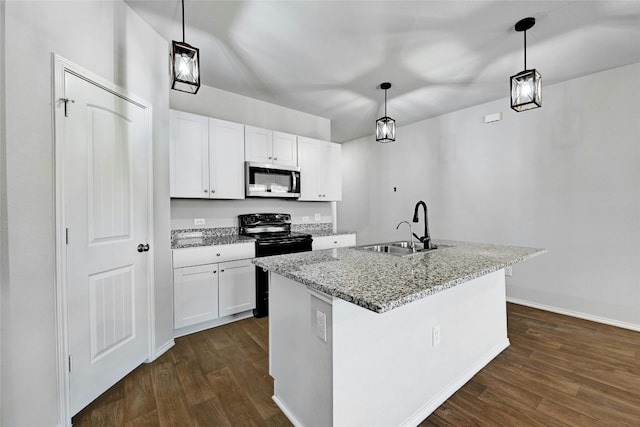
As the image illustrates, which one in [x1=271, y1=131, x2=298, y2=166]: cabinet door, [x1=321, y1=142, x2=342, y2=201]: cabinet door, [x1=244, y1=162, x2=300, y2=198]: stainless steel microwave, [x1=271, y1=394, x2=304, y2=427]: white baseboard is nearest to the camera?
[x1=271, y1=394, x2=304, y2=427]: white baseboard

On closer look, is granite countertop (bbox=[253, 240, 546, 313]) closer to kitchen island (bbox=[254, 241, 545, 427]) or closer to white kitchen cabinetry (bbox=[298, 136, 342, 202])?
kitchen island (bbox=[254, 241, 545, 427])

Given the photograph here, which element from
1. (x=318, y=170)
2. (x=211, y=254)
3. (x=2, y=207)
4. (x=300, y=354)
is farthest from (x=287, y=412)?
(x=318, y=170)

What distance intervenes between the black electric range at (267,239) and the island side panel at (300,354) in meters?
1.34

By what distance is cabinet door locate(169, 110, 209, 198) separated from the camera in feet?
9.02

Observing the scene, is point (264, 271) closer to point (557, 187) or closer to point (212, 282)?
point (212, 282)

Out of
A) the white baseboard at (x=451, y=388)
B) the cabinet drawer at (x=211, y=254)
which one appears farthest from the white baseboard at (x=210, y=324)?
the white baseboard at (x=451, y=388)

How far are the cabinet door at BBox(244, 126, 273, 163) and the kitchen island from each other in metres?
1.87

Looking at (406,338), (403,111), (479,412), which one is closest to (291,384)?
(406,338)

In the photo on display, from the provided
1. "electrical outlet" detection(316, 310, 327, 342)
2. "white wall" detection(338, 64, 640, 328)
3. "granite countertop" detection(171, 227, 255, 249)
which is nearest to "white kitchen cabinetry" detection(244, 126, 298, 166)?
"granite countertop" detection(171, 227, 255, 249)

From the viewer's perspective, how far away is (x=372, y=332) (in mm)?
1336

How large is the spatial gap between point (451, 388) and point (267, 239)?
2.12 m

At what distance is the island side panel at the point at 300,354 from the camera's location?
126 cm

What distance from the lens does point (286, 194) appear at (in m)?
3.56

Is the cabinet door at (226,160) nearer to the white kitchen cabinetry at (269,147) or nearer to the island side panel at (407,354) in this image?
the white kitchen cabinetry at (269,147)
